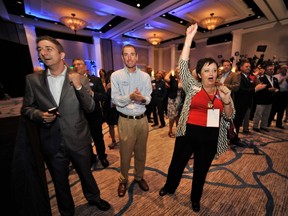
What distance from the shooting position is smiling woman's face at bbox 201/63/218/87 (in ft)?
4.56

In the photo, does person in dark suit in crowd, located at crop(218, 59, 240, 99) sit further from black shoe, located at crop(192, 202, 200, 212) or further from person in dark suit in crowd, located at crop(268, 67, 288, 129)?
black shoe, located at crop(192, 202, 200, 212)

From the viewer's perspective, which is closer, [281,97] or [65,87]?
[65,87]

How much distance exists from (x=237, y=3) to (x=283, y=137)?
5.81m

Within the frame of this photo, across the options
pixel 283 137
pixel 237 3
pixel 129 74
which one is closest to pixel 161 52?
pixel 237 3

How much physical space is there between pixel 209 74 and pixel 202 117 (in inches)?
17.2

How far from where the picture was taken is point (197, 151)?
5.06 ft

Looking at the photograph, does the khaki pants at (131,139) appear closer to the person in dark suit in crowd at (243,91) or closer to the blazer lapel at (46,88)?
the blazer lapel at (46,88)

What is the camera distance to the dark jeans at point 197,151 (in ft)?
4.86

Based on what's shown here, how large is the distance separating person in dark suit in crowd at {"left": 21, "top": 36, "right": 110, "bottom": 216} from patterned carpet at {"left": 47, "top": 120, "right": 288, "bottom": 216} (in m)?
0.69

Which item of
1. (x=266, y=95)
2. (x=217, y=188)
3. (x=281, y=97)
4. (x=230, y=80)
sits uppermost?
(x=230, y=80)

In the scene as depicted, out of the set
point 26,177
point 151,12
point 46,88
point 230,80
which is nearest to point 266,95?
point 230,80

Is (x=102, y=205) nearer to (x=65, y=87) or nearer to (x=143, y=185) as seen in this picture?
(x=143, y=185)

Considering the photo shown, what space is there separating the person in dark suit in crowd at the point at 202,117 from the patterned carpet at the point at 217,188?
1.12ft

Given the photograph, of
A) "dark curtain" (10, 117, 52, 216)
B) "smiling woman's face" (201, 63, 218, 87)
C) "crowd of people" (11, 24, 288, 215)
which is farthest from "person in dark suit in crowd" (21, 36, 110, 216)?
"smiling woman's face" (201, 63, 218, 87)
